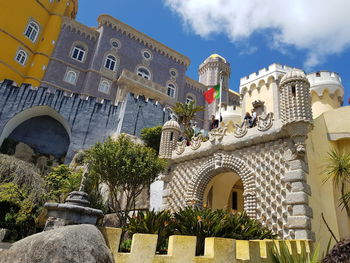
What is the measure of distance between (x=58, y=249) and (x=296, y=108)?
10.2 m

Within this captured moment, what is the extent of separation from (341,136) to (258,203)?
5989mm

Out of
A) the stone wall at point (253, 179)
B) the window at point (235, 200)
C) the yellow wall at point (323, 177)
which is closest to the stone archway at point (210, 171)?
the stone wall at point (253, 179)

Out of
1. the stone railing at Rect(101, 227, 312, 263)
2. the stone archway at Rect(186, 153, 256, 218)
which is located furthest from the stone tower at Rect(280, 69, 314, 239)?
the stone railing at Rect(101, 227, 312, 263)

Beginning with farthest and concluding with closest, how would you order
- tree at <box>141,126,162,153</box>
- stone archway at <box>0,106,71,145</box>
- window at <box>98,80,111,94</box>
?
window at <box>98,80,111,94</box> < stone archway at <box>0,106,71,145</box> < tree at <box>141,126,162,153</box>

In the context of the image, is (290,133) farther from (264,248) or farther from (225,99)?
(225,99)

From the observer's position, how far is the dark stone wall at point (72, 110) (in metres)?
24.2

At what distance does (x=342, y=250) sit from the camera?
118 inches

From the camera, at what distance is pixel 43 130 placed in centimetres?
2639

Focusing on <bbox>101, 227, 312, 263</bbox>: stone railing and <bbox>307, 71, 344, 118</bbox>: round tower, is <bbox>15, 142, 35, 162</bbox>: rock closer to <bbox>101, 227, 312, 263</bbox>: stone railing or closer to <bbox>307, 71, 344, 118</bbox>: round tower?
<bbox>101, 227, 312, 263</bbox>: stone railing

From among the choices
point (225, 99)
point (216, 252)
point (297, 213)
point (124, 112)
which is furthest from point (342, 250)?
point (225, 99)

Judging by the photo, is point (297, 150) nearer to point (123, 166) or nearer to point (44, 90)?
point (123, 166)

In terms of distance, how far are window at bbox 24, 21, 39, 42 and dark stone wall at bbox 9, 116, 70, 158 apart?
13.0 m

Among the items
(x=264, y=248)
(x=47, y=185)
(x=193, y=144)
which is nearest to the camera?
(x=264, y=248)

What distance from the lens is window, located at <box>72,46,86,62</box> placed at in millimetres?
34344
